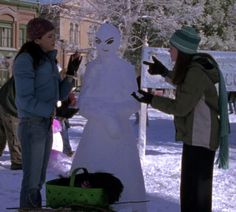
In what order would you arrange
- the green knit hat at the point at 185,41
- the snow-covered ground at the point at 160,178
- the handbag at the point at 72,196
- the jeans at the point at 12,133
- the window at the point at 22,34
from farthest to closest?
the window at the point at 22,34 < the jeans at the point at 12,133 < the snow-covered ground at the point at 160,178 < the green knit hat at the point at 185,41 < the handbag at the point at 72,196

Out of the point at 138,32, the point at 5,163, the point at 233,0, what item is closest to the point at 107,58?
the point at 5,163

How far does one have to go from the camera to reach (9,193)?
→ 6.06 m

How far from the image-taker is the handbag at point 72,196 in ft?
11.9

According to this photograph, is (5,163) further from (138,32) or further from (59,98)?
(138,32)

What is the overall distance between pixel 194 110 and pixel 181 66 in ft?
1.00

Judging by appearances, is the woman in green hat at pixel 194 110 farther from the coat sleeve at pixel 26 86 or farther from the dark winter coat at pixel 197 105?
the coat sleeve at pixel 26 86

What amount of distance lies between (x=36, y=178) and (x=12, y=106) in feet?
10.7

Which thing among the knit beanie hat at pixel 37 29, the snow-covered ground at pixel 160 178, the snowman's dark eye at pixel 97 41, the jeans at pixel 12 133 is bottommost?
the snow-covered ground at pixel 160 178

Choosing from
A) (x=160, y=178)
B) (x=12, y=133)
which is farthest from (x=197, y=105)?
(x=12, y=133)

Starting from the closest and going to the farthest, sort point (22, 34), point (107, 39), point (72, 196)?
point (72, 196)
point (107, 39)
point (22, 34)

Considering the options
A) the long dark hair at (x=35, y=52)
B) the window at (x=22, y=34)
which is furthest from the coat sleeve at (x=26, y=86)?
the window at (x=22, y=34)

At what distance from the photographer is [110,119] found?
14.4 ft

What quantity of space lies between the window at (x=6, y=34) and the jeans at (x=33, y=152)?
32770mm

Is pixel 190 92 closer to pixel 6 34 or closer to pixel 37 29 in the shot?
pixel 37 29
